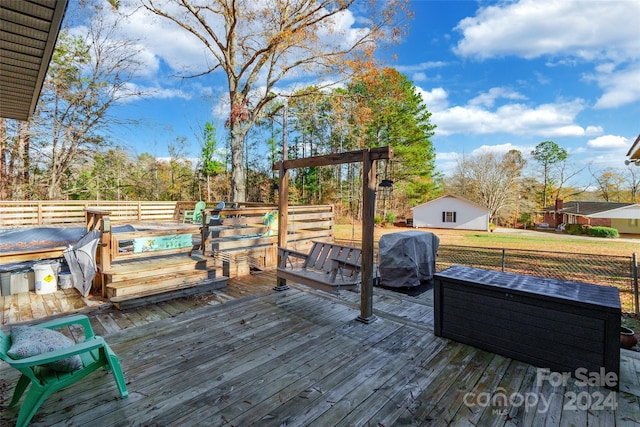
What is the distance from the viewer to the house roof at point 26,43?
2094 millimetres

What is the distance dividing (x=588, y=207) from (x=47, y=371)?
35.6m

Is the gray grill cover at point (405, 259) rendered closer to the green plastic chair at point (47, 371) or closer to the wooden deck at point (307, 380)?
the wooden deck at point (307, 380)

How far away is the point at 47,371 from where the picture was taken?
6.56 feet

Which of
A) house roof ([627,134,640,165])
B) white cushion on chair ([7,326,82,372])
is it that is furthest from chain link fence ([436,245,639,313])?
white cushion on chair ([7,326,82,372])

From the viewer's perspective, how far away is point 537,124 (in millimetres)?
32656

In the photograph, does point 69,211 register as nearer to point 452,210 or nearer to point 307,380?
point 307,380

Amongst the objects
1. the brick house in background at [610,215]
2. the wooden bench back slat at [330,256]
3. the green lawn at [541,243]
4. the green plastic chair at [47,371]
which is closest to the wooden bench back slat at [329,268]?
the wooden bench back slat at [330,256]

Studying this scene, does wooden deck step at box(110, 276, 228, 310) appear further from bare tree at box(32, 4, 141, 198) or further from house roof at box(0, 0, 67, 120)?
bare tree at box(32, 4, 141, 198)

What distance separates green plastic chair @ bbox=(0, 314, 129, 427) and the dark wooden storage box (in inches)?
119

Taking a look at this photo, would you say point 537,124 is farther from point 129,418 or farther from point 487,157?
point 129,418

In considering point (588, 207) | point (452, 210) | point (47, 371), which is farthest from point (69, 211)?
point (588, 207)

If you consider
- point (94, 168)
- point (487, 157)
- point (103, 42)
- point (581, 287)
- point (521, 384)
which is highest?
point (103, 42)

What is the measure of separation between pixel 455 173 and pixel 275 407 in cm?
2999

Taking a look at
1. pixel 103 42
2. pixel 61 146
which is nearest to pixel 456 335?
pixel 61 146
